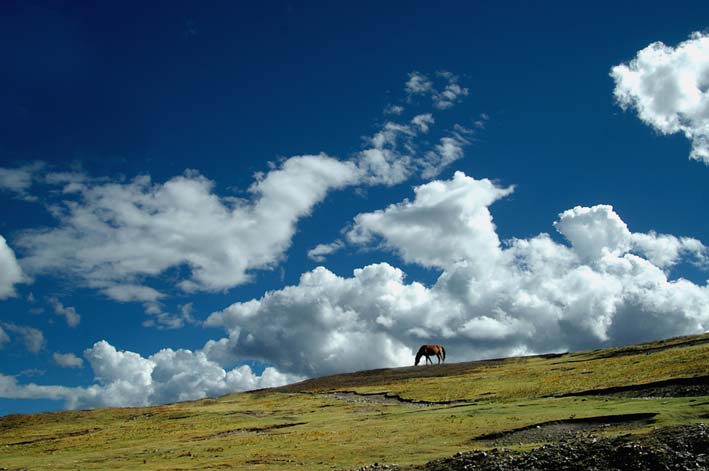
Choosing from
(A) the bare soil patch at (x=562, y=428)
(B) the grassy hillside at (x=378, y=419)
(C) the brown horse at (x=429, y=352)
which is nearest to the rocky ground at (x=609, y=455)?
(B) the grassy hillside at (x=378, y=419)

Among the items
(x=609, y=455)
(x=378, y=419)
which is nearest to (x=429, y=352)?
(x=378, y=419)

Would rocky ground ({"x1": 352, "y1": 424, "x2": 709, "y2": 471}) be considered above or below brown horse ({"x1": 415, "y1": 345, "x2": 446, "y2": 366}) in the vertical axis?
below

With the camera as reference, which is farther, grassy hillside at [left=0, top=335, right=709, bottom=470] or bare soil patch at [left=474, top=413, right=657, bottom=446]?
grassy hillside at [left=0, top=335, right=709, bottom=470]

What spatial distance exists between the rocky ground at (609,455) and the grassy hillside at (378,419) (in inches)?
153

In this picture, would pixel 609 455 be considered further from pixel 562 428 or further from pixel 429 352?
pixel 429 352

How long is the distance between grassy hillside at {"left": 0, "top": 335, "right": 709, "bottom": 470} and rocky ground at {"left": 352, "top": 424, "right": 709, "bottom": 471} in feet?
12.8

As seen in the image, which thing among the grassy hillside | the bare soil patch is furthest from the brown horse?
the bare soil patch

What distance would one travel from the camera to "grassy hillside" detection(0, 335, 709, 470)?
43.8 m

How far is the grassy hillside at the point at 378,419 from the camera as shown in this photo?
4381cm

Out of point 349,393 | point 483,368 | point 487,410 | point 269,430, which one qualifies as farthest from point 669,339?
point 269,430

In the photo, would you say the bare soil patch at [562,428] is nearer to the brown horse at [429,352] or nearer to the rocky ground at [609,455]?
the rocky ground at [609,455]

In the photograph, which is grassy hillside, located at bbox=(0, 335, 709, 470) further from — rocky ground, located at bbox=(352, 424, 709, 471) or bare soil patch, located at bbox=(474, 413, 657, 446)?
rocky ground, located at bbox=(352, 424, 709, 471)

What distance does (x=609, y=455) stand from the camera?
31.5 m

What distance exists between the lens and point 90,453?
61.0m
